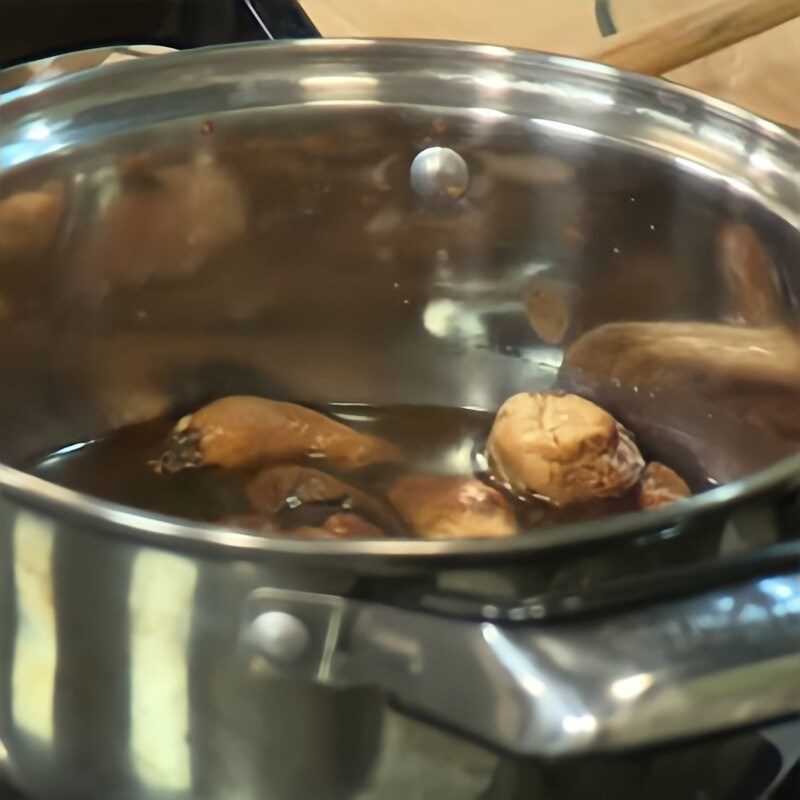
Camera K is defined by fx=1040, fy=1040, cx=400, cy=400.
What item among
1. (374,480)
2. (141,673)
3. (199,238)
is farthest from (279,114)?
(141,673)

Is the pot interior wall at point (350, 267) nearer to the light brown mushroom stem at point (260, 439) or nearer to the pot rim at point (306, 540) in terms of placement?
the light brown mushroom stem at point (260, 439)

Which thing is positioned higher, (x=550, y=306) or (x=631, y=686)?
(x=631, y=686)

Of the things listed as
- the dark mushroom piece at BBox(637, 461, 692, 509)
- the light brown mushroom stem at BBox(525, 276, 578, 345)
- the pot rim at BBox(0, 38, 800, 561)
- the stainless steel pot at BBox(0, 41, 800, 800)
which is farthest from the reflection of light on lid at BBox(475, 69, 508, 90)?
the pot rim at BBox(0, 38, 800, 561)

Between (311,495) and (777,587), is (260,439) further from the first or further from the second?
(777,587)

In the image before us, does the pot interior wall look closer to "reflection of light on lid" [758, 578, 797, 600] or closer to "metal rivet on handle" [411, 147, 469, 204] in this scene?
"metal rivet on handle" [411, 147, 469, 204]

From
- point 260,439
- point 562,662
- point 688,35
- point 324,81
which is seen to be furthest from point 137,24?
point 562,662

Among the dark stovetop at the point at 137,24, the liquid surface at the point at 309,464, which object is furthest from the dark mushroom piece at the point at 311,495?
the dark stovetop at the point at 137,24
